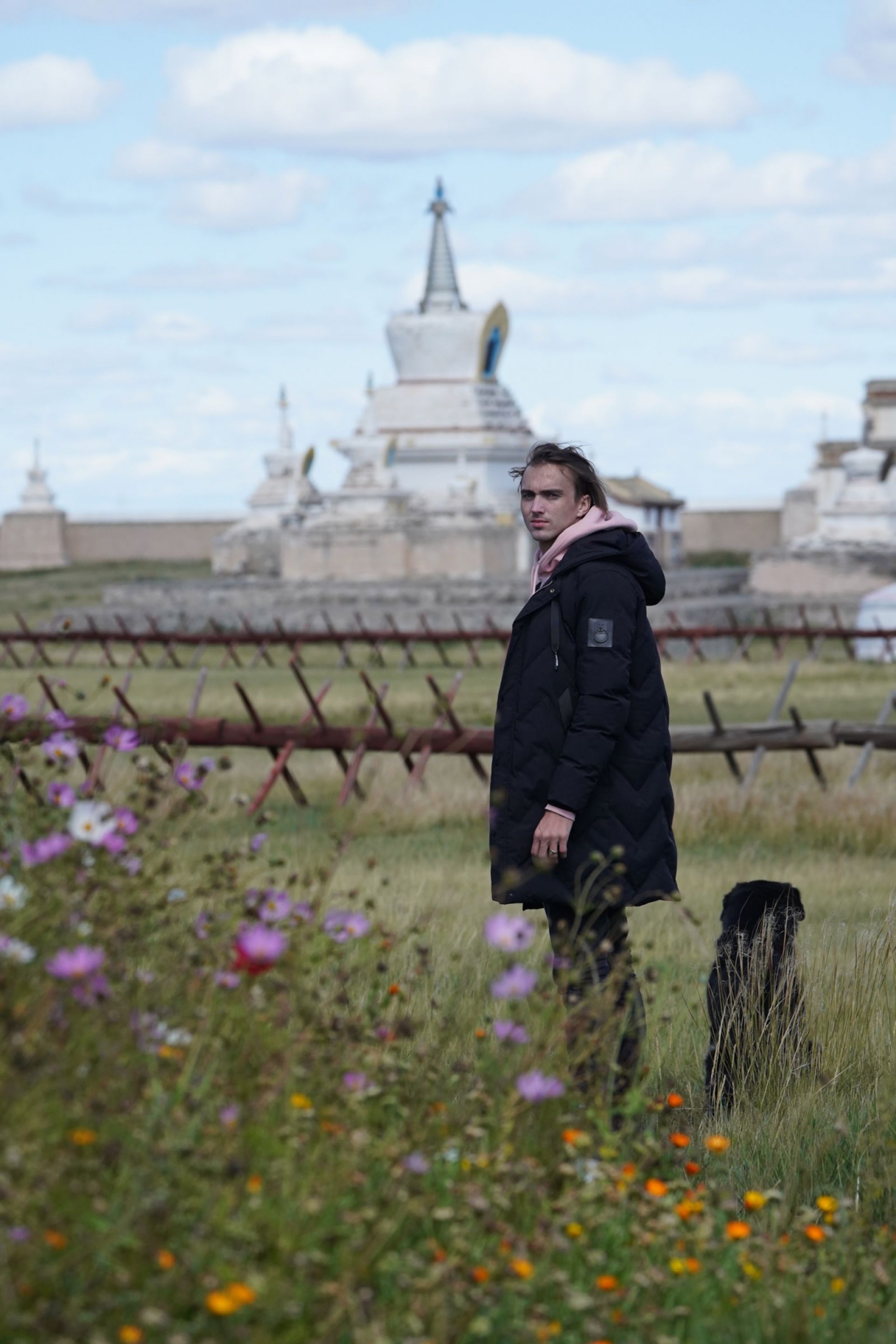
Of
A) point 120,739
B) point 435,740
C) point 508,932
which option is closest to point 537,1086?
point 508,932

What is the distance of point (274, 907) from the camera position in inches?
142

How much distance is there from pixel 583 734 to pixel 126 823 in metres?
1.41

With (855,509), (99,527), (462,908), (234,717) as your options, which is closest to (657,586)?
(462,908)

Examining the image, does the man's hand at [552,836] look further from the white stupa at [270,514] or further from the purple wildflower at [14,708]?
the white stupa at [270,514]

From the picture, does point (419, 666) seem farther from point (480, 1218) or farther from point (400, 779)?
point (480, 1218)

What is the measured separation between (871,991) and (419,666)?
22.0 m

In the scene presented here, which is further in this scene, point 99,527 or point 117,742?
point 99,527

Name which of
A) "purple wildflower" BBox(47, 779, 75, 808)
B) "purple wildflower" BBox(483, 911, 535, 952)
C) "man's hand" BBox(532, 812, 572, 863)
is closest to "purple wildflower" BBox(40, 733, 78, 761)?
"purple wildflower" BBox(47, 779, 75, 808)

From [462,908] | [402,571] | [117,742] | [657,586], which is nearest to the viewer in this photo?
[117,742]

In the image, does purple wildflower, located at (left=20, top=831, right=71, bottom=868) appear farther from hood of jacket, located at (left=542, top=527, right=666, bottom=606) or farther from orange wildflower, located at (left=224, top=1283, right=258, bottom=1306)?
hood of jacket, located at (left=542, top=527, right=666, bottom=606)

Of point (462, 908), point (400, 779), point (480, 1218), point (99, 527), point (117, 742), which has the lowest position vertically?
point (99, 527)

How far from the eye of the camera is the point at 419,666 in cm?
2788

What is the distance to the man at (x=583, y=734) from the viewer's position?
479 cm

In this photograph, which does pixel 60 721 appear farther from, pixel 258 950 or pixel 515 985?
Answer: pixel 515 985
